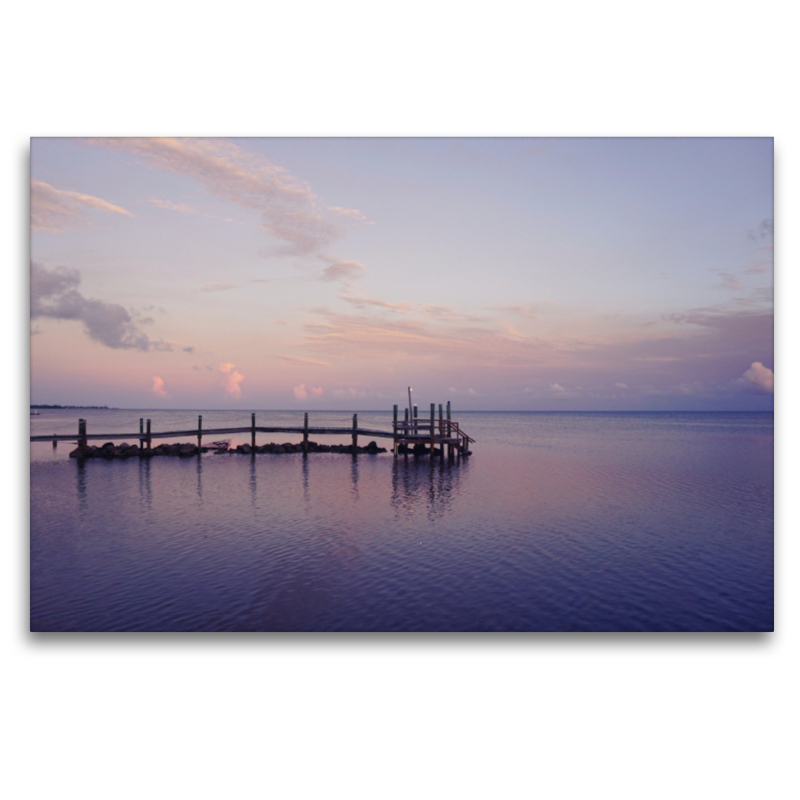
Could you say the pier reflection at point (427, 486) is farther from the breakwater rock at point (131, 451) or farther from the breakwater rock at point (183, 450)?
the breakwater rock at point (131, 451)

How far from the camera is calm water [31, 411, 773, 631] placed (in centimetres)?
843

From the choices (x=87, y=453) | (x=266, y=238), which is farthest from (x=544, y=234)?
(x=87, y=453)

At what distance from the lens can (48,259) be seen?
8797 millimetres

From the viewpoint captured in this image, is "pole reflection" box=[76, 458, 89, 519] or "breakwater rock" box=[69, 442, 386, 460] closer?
"pole reflection" box=[76, 458, 89, 519]

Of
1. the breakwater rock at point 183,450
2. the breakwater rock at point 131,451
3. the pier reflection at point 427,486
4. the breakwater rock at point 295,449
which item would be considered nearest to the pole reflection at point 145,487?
the breakwater rock at point 131,451

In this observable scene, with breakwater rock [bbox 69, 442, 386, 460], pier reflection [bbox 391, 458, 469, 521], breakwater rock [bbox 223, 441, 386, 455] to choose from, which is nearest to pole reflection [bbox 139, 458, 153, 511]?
breakwater rock [bbox 69, 442, 386, 460]

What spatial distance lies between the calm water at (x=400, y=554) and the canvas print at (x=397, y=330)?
75 millimetres

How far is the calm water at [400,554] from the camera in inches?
332

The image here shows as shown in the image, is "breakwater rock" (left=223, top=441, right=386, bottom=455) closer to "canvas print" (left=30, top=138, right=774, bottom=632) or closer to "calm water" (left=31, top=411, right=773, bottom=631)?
"calm water" (left=31, top=411, right=773, bottom=631)

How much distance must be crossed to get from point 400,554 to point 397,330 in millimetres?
8299

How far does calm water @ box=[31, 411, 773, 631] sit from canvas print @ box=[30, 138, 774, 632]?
0.07m

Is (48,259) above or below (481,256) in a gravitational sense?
below
